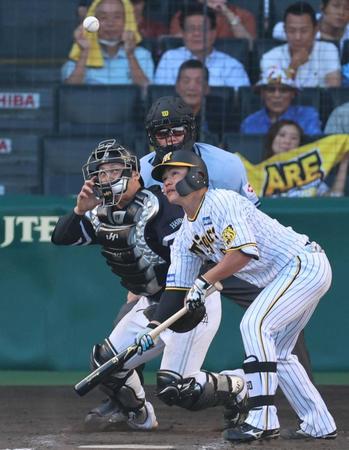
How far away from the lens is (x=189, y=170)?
516 cm

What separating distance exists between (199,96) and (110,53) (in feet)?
2.83

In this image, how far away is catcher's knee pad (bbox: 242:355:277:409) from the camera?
16.9 feet

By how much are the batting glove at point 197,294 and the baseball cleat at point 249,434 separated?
62cm

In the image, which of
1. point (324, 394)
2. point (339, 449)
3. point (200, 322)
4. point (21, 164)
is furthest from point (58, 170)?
point (339, 449)

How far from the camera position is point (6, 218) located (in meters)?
7.75

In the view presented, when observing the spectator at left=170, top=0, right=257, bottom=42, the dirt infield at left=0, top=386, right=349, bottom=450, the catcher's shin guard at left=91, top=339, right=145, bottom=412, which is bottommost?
the dirt infield at left=0, top=386, right=349, bottom=450

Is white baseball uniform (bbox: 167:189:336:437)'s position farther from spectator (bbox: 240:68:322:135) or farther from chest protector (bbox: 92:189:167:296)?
spectator (bbox: 240:68:322:135)

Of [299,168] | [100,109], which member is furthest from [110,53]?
[299,168]

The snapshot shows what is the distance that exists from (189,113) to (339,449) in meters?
1.91

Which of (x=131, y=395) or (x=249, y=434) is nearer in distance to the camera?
(x=249, y=434)

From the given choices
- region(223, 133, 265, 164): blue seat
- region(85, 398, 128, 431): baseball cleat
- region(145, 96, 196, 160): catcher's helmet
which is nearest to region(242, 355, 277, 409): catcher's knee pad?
region(85, 398, 128, 431): baseball cleat

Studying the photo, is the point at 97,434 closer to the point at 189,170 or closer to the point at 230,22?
the point at 189,170

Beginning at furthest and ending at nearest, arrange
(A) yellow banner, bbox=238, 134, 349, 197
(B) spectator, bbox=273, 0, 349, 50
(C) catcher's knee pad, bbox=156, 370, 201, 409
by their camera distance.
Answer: (B) spectator, bbox=273, 0, 349, 50
(A) yellow banner, bbox=238, 134, 349, 197
(C) catcher's knee pad, bbox=156, 370, 201, 409

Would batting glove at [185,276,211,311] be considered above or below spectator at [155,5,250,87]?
below
